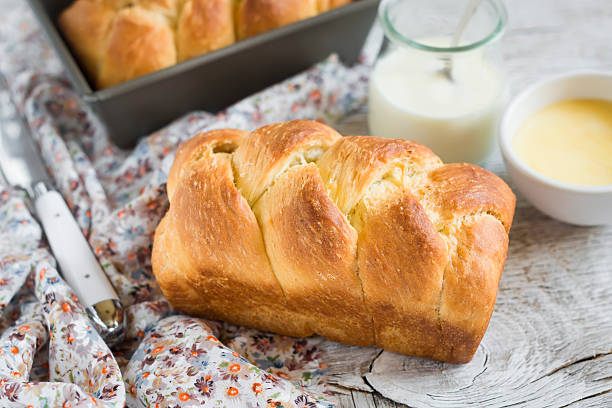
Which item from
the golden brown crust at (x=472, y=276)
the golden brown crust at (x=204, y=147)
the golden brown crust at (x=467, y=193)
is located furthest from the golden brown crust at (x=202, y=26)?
the golden brown crust at (x=472, y=276)

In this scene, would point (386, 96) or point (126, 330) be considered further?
point (386, 96)

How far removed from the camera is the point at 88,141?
1.83 metres

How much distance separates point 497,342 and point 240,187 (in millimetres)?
625

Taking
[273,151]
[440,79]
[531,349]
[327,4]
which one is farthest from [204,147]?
[531,349]

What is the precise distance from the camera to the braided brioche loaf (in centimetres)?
114

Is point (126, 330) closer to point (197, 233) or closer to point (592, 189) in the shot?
point (197, 233)

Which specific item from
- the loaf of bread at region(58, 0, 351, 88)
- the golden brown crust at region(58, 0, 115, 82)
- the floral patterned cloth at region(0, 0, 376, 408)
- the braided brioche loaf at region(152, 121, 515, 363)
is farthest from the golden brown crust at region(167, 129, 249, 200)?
the golden brown crust at region(58, 0, 115, 82)

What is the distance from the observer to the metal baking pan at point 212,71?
5.23 feet

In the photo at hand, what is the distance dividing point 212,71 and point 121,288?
61 cm

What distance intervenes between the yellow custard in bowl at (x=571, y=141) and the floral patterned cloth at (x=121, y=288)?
1.70 feet

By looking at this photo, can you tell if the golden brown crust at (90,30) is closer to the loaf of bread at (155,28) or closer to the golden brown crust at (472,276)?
the loaf of bread at (155,28)

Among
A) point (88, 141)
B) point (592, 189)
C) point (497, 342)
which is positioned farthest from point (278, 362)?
point (88, 141)

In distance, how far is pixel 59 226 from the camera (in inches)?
58.9

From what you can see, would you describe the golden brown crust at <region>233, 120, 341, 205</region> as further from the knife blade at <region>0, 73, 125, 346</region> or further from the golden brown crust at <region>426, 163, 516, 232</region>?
the knife blade at <region>0, 73, 125, 346</region>
